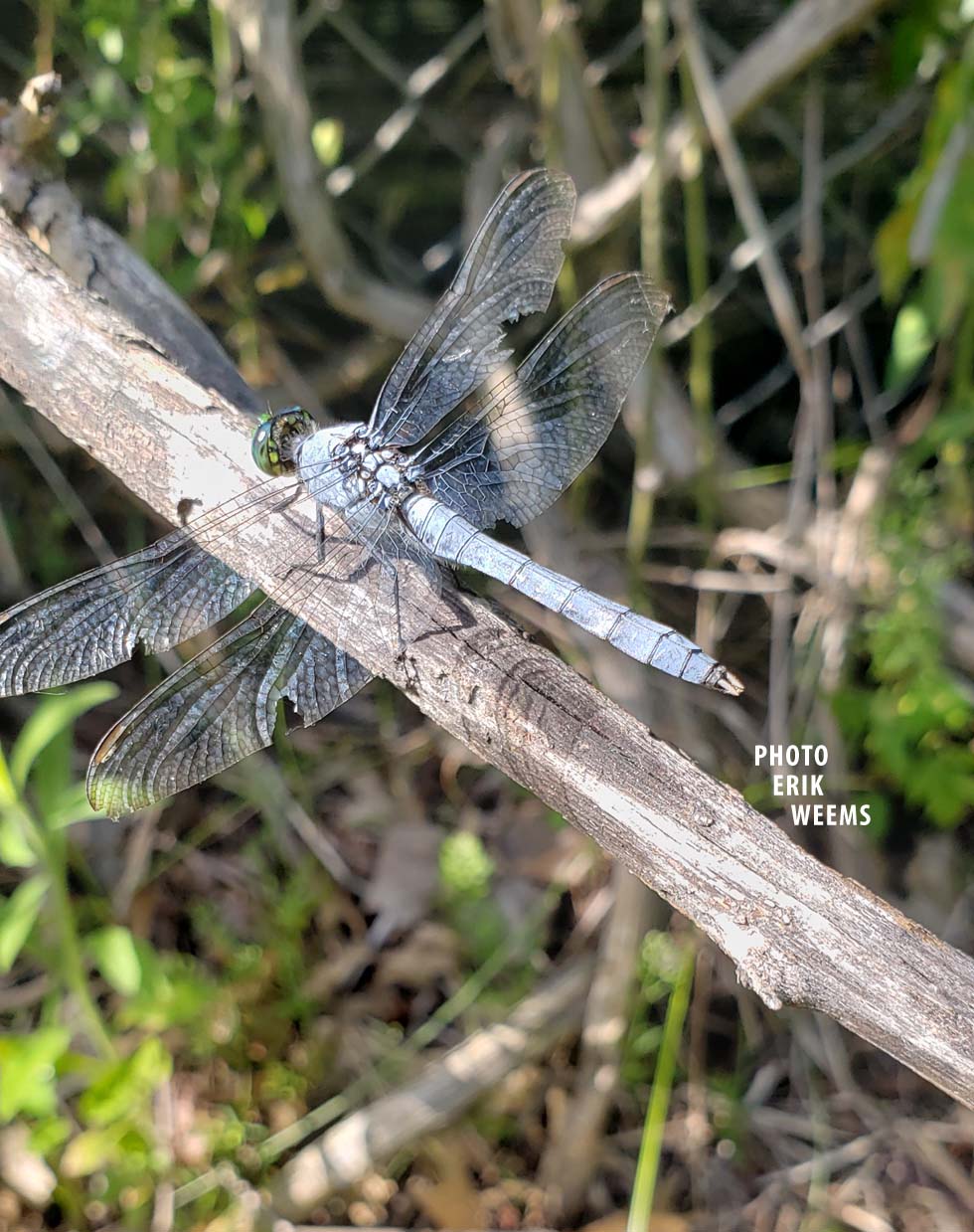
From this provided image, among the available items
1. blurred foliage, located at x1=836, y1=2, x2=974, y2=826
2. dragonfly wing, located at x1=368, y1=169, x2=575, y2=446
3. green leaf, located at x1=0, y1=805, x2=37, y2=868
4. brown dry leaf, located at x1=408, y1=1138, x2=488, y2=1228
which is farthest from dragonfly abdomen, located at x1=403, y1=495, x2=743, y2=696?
brown dry leaf, located at x1=408, y1=1138, x2=488, y2=1228

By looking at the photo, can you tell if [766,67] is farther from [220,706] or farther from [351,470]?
[220,706]

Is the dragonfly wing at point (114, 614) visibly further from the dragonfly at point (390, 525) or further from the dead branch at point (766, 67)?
the dead branch at point (766, 67)

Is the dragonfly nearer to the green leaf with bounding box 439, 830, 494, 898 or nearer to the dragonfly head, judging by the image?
the dragonfly head

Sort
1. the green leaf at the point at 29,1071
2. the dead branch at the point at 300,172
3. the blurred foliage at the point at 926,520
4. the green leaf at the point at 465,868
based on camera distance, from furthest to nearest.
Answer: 1. the green leaf at the point at 465,868
2. the dead branch at the point at 300,172
3. the blurred foliage at the point at 926,520
4. the green leaf at the point at 29,1071

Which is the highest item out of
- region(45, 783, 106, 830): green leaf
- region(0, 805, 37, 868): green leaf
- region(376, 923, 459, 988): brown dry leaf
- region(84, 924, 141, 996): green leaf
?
region(376, 923, 459, 988): brown dry leaf

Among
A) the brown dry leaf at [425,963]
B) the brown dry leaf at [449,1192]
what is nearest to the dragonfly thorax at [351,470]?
the brown dry leaf at [425,963]

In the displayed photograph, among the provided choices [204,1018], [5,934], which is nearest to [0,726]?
[204,1018]
